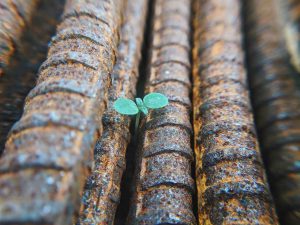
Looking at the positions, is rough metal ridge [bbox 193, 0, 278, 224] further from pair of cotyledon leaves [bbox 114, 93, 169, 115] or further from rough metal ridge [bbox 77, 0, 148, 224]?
rough metal ridge [bbox 77, 0, 148, 224]

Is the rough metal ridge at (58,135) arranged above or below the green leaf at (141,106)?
below

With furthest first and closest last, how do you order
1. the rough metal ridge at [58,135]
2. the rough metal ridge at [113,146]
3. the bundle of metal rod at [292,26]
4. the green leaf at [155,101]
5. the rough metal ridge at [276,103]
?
the bundle of metal rod at [292,26] → the green leaf at [155,101] → the rough metal ridge at [276,103] → the rough metal ridge at [113,146] → the rough metal ridge at [58,135]

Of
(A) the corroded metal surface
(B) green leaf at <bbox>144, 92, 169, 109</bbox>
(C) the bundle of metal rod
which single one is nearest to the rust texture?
(C) the bundle of metal rod

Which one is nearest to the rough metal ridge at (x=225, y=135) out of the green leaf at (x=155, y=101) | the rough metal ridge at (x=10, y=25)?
the green leaf at (x=155, y=101)

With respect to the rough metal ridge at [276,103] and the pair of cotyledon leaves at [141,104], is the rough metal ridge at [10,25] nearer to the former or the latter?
the pair of cotyledon leaves at [141,104]

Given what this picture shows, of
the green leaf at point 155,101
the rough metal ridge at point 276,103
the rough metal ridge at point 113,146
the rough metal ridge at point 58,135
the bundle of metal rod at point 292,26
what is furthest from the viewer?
the bundle of metal rod at point 292,26

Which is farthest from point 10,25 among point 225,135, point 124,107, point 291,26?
point 291,26

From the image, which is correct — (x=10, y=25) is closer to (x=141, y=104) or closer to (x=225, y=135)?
(x=141, y=104)

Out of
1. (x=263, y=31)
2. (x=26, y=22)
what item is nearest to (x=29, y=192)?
(x=26, y=22)
